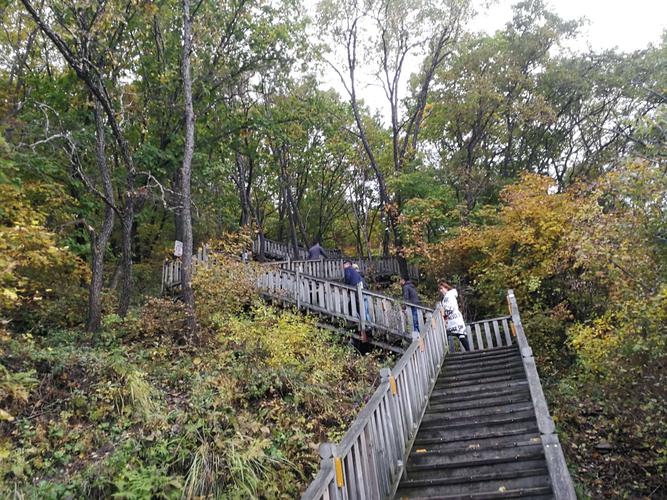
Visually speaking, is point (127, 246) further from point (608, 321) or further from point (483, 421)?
point (608, 321)

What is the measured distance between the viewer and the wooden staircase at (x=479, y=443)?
4.90 m

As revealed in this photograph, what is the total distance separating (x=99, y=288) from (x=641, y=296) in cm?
1086

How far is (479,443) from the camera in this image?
570 cm

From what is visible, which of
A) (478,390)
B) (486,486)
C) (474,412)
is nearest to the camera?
(486,486)

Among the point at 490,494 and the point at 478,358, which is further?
the point at 478,358

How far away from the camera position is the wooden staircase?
4.90m

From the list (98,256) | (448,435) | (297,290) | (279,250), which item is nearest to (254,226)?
(279,250)

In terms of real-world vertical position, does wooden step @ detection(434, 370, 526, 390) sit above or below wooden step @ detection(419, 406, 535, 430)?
above

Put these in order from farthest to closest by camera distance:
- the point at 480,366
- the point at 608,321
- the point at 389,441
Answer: the point at 608,321, the point at 480,366, the point at 389,441

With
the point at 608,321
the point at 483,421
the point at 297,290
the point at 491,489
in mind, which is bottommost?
the point at 491,489

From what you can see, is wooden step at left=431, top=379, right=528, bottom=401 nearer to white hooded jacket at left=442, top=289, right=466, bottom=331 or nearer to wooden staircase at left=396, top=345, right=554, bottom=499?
wooden staircase at left=396, top=345, right=554, bottom=499

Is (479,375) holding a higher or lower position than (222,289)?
lower

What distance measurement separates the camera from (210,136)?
52.1ft

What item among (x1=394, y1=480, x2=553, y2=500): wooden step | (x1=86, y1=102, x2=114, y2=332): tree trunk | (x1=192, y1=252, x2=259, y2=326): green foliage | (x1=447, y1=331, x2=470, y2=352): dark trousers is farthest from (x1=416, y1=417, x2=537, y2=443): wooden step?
(x1=86, y1=102, x2=114, y2=332): tree trunk
